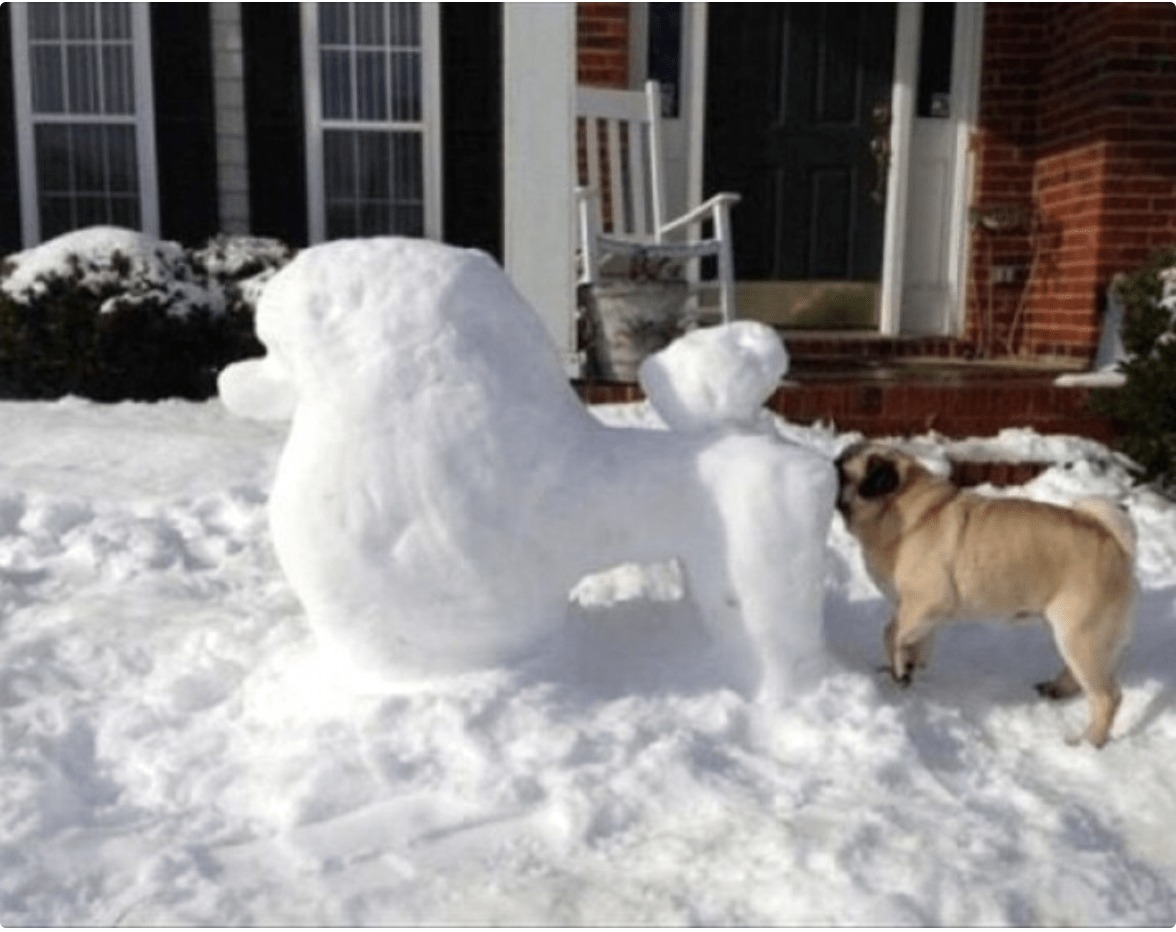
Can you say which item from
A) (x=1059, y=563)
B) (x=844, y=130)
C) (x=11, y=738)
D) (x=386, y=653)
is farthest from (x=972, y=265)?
(x=11, y=738)

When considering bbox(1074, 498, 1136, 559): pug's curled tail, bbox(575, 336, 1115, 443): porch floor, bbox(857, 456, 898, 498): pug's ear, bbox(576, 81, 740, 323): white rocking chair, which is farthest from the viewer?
bbox(576, 81, 740, 323): white rocking chair

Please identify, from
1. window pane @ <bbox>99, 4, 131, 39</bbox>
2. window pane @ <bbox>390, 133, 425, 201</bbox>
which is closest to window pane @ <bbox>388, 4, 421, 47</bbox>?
window pane @ <bbox>390, 133, 425, 201</bbox>

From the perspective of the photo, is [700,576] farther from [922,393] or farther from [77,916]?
[922,393]

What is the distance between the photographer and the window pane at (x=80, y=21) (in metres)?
7.52

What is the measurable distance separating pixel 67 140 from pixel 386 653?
250 inches

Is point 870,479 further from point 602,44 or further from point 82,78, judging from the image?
point 82,78

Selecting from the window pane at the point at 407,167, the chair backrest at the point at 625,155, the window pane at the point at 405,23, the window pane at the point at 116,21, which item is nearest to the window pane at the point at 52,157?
the window pane at the point at 116,21

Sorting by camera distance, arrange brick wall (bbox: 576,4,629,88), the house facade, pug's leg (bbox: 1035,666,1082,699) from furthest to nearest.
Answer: the house facade → brick wall (bbox: 576,4,629,88) → pug's leg (bbox: 1035,666,1082,699)

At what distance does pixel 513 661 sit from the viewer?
9.04 ft

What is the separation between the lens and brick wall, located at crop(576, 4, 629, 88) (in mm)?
7297

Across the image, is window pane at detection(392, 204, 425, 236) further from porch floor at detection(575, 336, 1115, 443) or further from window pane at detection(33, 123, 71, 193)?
porch floor at detection(575, 336, 1115, 443)

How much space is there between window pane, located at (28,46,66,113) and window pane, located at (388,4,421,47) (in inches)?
85.5

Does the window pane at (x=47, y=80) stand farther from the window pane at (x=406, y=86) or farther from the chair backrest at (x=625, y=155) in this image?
the chair backrest at (x=625, y=155)

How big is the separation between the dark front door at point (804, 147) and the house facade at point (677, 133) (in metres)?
0.02
